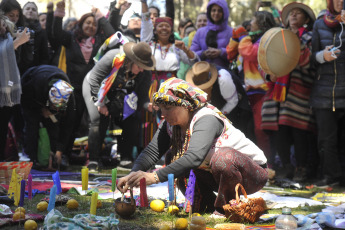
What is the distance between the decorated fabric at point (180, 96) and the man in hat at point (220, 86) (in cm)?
240

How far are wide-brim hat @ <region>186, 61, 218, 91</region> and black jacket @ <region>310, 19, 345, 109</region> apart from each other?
4.04 ft

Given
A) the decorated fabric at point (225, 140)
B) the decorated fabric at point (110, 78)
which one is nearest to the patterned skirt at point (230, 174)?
the decorated fabric at point (225, 140)

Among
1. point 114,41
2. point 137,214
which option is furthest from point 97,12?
point 137,214

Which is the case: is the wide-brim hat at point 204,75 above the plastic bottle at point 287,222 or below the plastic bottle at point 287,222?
above

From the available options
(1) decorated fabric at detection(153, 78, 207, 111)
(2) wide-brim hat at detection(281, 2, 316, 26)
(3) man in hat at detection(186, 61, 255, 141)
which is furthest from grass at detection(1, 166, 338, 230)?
(2) wide-brim hat at detection(281, 2, 316, 26)

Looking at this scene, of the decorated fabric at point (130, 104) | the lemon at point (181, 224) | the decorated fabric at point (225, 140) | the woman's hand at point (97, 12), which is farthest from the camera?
the woman's hand at point (97, 12)

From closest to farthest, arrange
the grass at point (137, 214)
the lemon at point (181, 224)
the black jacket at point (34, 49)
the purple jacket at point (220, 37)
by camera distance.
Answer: the lemon at point (181, 224)
the grass at point (137, 214)
the black jacket at point (34, 49)
the purple jacket at point (220, 37)

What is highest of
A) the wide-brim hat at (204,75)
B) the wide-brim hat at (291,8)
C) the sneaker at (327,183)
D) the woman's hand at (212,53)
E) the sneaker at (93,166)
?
the wide-brim hat at (291,8)

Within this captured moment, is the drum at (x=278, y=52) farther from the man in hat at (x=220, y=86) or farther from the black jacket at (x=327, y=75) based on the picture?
the man in hat at (x=220, y=86)

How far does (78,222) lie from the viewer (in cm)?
313

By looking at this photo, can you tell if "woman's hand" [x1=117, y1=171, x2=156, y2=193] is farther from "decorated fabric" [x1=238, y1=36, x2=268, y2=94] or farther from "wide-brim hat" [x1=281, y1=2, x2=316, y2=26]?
"wide-brim hat" [x1=281, y1=2, x2=316, y2=26]

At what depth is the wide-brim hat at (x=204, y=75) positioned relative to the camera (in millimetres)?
6393

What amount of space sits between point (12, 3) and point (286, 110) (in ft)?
12.2

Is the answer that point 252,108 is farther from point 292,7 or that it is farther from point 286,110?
point 292,7
